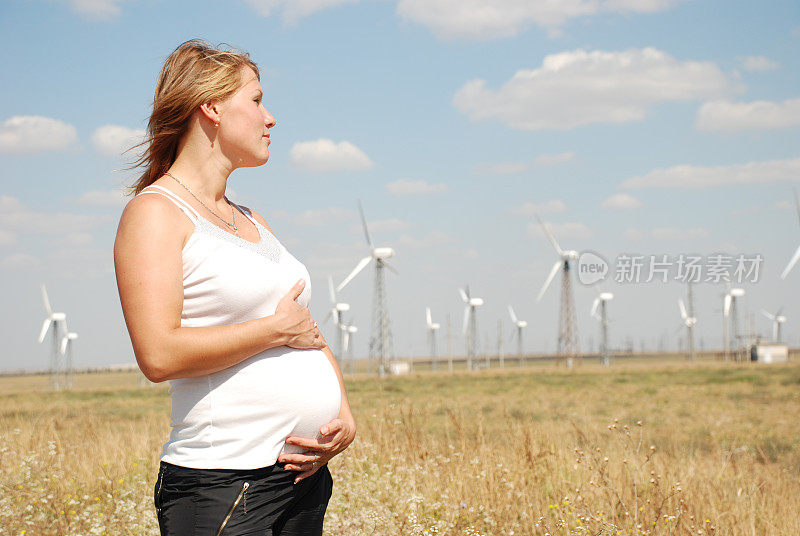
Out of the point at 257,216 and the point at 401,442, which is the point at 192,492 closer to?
the point at 257,216

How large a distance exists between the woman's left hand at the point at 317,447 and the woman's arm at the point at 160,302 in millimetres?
370

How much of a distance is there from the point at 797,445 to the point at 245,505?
1336 cm

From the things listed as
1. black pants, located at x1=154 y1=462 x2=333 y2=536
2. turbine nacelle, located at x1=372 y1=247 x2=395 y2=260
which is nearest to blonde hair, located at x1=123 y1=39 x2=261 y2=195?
black pants, located at x1=154 y1=462 x2=333 y2=536

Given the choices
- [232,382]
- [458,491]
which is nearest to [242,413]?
[232,382]

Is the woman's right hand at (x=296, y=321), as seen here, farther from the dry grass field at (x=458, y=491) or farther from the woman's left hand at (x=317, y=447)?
the dry grass field at (x=458, y=491)

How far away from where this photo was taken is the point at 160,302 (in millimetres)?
1945

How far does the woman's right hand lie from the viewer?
2.18 meters

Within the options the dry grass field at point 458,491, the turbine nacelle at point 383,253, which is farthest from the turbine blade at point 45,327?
the dry grass field at point 458,491

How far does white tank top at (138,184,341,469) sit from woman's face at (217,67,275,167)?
0.90ft

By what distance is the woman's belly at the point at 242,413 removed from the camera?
2.03m

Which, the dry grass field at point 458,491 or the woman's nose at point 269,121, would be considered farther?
the dry grass field at point 458,491

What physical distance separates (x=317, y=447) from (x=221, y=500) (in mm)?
369

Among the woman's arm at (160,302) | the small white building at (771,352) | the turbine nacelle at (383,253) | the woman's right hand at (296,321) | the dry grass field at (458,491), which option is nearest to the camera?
the woman's arm at (160,302)

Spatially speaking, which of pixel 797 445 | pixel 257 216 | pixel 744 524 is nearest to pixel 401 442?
pixel 744 524
